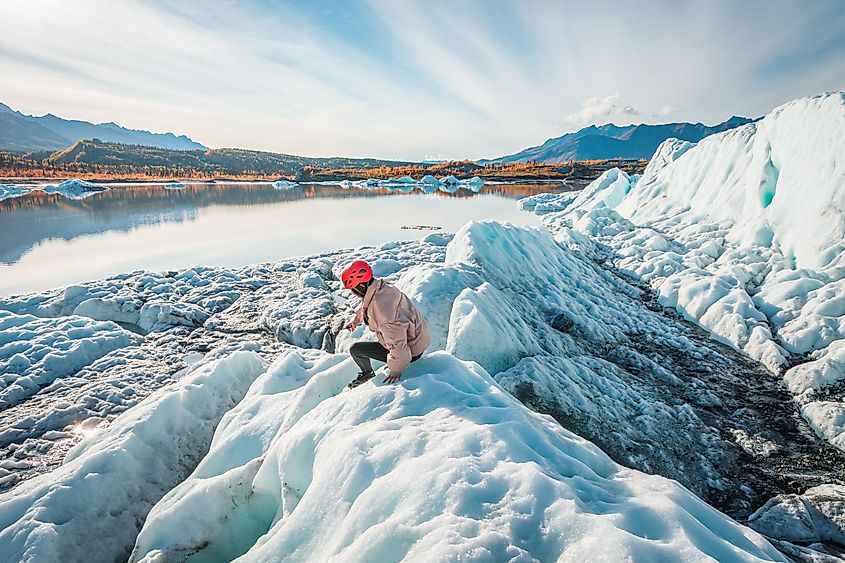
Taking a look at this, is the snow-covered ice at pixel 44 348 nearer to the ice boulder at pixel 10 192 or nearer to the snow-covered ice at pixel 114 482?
the snow-covered ice at pixel 114 482

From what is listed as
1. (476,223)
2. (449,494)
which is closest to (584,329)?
(476,223)

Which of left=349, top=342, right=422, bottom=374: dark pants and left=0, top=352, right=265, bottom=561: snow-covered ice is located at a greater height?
left=349, top=342, right=422, bottom=374: dark pants

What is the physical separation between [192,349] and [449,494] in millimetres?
7963

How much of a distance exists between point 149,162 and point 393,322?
132 metres

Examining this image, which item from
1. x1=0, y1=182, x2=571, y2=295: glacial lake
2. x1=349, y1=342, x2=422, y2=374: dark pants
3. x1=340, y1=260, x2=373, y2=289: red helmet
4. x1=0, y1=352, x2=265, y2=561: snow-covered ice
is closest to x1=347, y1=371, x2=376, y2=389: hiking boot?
x1=349, y1=342, x2=422, y2=374: dark pants

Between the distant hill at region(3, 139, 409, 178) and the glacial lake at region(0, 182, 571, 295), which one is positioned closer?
the glacial lake at region(0, 182, 571, 295)

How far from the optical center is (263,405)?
4.43m

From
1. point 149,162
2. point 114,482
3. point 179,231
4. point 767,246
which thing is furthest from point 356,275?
point 149,162

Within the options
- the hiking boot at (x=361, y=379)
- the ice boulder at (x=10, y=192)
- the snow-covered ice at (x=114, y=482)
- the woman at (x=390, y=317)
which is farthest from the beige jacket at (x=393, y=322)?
the ice boulder at (x=10, y=192)

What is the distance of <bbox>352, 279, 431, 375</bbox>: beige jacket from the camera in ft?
12.0

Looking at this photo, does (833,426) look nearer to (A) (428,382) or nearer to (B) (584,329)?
(B) (584,329)

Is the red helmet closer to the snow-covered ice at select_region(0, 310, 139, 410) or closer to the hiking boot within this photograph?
the hiking boot

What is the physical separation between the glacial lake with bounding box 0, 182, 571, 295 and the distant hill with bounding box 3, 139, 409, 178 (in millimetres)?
60157

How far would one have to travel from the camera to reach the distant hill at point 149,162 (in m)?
86.4
